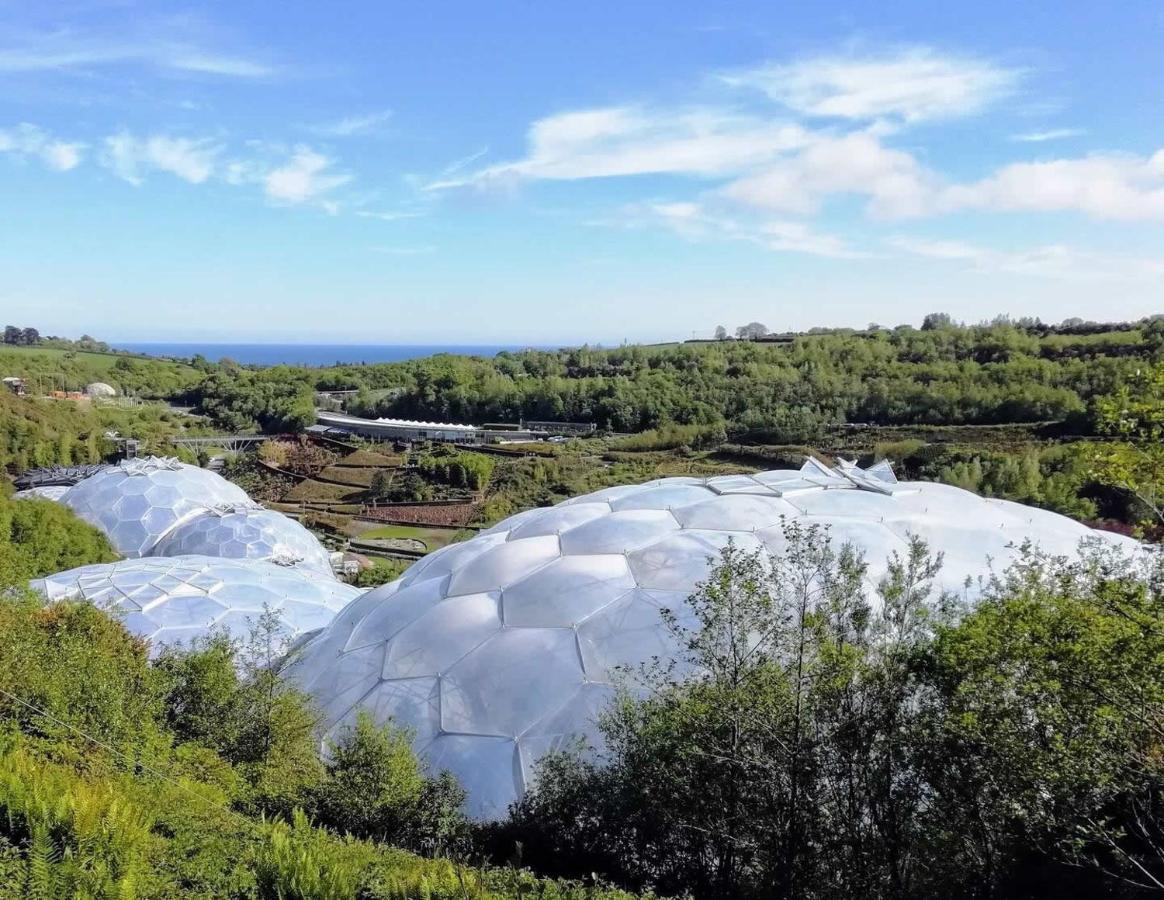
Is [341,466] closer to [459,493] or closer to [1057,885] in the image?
[459,493]

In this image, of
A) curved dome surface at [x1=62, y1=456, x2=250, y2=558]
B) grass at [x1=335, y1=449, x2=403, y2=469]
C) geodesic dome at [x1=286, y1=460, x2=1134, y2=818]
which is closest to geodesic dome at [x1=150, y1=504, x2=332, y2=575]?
curved dome surface at [x1=62, y1=456, x2=250, y2=558]

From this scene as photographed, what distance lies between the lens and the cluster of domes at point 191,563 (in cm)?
1580

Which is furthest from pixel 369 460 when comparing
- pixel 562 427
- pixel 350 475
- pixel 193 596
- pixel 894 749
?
pixel 894 749

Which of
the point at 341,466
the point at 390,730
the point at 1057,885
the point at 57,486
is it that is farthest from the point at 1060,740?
the point at 341,466

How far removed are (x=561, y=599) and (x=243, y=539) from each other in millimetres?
20373

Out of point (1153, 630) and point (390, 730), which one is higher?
point (1153, 630)

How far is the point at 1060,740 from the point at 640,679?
4.24 metres

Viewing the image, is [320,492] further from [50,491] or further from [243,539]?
[243,539]

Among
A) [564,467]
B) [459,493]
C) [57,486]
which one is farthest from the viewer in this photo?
[564,467]

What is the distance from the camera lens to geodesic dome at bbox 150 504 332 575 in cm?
2570

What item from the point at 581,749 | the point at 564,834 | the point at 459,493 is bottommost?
the point at 459,493

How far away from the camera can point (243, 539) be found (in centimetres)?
2612

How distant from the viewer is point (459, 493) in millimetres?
48000

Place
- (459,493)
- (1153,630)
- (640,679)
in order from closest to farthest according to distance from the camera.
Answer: (1153,630)
(640,679)
(459,493)
